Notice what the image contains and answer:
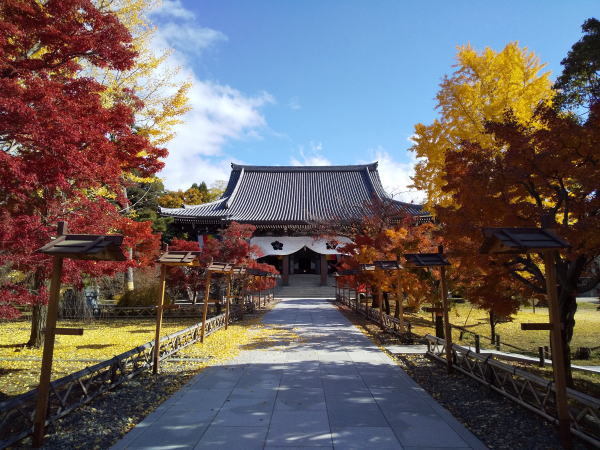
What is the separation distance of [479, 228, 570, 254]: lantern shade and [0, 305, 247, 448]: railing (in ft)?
18.7

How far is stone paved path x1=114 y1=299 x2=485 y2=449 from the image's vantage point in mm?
4242

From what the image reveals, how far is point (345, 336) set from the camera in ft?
38.3

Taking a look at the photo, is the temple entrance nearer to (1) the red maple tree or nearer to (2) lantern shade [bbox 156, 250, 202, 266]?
(2) lantern shade [bbox 156, 250, 202, 266]

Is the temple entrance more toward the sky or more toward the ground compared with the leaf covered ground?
more toward the sky

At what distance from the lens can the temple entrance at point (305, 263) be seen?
3616 centimetres

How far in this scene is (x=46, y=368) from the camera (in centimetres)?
436

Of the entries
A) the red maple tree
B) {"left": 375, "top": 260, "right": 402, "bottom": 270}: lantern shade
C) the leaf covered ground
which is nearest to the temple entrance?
{"left": 375, "top": 260, "right": 402, "bottom": 270}: lantern shade

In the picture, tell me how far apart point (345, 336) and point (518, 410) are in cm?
679

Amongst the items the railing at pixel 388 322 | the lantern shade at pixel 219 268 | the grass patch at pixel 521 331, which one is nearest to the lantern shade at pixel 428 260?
the railing at pixel 388 322

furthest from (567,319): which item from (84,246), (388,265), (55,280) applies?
(55,280)

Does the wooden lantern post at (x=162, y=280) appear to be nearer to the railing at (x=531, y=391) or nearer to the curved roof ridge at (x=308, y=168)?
the railing at (x=531, y=391)

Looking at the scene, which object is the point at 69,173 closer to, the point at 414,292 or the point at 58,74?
the point at 58,74

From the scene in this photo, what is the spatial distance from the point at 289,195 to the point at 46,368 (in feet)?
100

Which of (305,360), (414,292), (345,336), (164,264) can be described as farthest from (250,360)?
(414,292)
